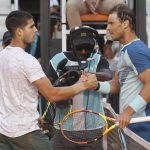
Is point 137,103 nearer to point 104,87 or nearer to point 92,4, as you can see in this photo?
point 104,87

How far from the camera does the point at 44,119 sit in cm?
545

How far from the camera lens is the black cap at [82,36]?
5.26 m

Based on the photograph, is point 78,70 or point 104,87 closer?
point 104,87

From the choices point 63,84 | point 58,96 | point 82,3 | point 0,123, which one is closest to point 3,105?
point 0,123

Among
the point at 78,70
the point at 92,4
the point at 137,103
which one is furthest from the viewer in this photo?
the point at 92,4

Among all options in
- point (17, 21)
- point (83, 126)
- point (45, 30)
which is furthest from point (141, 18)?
point (17, 21)

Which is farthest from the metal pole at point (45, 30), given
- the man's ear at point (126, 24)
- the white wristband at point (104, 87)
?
the man's ear at point (126, 24)

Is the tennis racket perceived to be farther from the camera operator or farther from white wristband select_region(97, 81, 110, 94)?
white wristband select_region(97, 81, 110, 94)

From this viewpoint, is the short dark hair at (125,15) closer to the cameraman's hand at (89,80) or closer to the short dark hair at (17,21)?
the cameraman's hand at (89,80)

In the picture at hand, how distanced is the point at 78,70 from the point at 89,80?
1.35ft

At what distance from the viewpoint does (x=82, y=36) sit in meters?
5.30

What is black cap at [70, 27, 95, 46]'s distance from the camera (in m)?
5.26

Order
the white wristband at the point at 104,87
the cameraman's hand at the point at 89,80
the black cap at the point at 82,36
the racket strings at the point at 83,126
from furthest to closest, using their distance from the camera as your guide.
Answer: the black cap at the point at 82,36 → the racket strings at the point at 83,126 → the white wristband at the point at 104,87 → the cameraman's hand at the point at 89,80

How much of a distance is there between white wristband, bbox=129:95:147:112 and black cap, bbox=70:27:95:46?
3.88 ft
